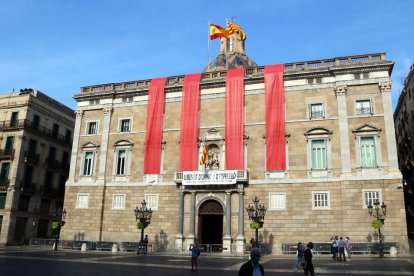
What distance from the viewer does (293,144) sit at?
33.7 meters

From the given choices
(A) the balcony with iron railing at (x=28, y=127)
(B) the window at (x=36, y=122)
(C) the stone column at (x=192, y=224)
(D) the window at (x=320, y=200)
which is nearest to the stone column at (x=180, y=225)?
(C) the stone column at (x=192, y=224)

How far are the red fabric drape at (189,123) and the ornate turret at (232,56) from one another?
56.5 ft

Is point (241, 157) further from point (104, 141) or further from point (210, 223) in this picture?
point (104, 141)

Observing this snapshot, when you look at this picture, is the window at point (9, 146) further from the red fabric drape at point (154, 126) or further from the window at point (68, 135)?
the red fabric drape at point (154, 126)

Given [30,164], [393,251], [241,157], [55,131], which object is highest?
[55,131]

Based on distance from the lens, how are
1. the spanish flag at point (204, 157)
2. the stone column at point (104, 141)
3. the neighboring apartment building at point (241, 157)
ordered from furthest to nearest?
the stone column at point (104, 141)
the spanish flag at point (204, 157)
the neighboring apartment building at point (241, 157)

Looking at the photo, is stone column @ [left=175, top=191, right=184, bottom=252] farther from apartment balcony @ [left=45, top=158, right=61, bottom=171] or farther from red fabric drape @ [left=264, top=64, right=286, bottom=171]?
apartment balcony @ [left=45, top=158, right=61, bottom=171]

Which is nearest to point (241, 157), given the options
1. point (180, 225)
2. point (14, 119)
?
point (180, 225)

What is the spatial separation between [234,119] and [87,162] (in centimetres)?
1652

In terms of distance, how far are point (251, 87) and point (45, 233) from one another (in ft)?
106

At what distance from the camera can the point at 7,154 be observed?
4466cm

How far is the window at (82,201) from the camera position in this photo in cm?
3869

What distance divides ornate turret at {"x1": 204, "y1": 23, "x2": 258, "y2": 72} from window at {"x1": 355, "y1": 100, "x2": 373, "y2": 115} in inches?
945

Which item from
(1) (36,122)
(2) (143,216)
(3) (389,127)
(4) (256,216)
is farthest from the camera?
(1) (36,122)
